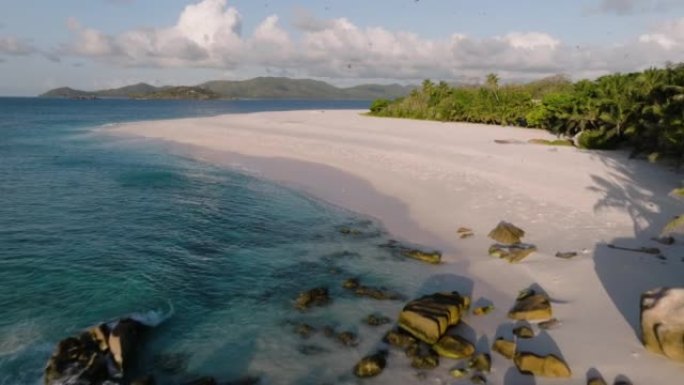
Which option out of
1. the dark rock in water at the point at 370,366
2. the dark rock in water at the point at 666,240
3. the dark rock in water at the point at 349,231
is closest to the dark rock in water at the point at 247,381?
the dark rock in water at the point at 370,366

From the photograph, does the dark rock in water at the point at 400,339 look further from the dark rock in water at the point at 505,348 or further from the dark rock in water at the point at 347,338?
the dark rock in water at the point at 505,348

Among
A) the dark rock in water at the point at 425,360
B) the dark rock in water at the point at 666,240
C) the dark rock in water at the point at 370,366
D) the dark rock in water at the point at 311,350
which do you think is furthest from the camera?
the dark rock in water at the point at 666,240

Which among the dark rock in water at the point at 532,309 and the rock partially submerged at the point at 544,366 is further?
the dark rock in water at the point at 532,309

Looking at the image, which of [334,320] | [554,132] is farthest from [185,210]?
[554,132]

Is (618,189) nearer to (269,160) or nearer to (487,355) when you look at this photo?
(487,355)

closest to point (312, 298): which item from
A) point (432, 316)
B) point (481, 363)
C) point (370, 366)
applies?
point (432, 316)

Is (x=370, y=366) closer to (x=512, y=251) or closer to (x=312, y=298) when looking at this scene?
(x=312, y=298)

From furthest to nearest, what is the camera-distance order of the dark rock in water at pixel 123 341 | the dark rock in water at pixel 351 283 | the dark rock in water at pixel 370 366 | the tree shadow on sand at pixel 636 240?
the dark rock in water at pixel 351 283 < the tree shadow on sand at pixel 636 240 < the dark rock in water at pixel 123 341 < the dark rock in water at pixel 370 366
